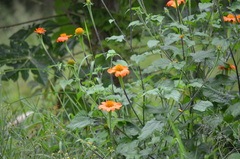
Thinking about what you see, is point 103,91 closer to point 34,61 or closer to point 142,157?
point 142,157

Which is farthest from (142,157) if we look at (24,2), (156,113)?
(24,2)

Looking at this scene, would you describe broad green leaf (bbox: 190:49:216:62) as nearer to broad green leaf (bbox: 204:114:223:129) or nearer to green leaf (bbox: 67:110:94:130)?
broad green leaf (bbox: 204:114:223:129)

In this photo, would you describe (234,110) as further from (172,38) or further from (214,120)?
(172,38)

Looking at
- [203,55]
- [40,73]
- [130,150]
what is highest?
[203,55]

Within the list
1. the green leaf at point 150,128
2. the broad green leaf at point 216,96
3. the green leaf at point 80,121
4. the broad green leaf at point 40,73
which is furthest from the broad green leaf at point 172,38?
the broad green leaf at point 40,73

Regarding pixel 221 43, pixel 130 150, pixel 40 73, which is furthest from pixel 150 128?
pixel 40 73

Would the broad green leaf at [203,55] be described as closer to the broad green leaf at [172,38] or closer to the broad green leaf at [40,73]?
the broad green leaf at [172,38]

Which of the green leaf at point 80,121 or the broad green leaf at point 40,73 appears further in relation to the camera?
the broad green leaf at point 40,73

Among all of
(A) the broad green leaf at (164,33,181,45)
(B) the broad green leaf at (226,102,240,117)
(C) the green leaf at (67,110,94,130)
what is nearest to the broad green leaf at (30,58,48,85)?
(C) the green leaf at (67,110,94,130)

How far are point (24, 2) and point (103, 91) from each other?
2327 millimetres

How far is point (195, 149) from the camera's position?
5.11ft

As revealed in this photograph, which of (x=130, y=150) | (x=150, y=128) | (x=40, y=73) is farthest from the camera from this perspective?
(x=40, y=73)

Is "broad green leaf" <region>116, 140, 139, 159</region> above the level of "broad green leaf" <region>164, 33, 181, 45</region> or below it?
below

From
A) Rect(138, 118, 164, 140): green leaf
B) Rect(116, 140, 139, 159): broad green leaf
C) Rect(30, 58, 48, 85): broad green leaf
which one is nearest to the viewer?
Rect(138, 118, 164, 140): green leaf
